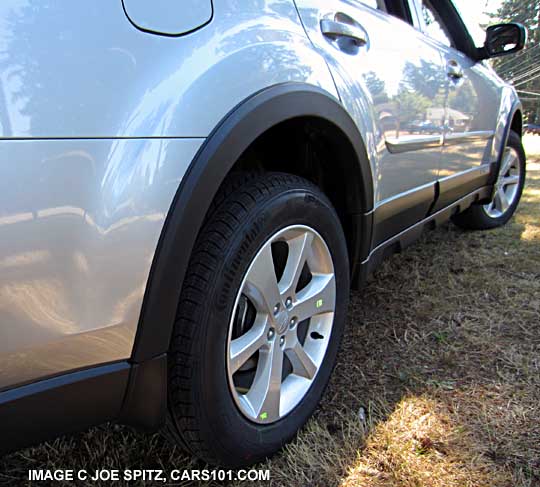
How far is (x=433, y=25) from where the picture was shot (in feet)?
8.74

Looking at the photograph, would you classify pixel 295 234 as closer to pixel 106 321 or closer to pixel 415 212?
pixel 106 321

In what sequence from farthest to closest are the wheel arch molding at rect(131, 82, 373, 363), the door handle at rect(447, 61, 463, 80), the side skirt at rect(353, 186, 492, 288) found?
the door handle at rect(447, 61, 463, 80), the side skirt at rect(353, 186, 492, 288), the wheel arch molding at rect(131, 82, 373, 363)

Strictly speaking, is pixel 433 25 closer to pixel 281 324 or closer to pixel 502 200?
pixel 502 200

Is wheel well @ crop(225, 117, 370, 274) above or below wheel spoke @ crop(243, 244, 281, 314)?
above

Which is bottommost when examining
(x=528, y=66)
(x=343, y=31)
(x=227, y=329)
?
(x=528, y=66)

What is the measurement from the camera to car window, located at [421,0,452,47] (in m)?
2.54

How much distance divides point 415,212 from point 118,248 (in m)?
1.54

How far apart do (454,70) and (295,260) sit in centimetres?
155

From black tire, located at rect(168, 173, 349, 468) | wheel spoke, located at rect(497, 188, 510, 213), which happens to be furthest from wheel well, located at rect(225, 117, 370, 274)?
wheel spoke, located at rect(497, 188, 510, 213)

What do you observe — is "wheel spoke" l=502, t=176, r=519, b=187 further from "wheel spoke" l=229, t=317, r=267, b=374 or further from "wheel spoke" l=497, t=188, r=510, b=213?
"wheel spoke" l=229, t=317, r=267, b=374

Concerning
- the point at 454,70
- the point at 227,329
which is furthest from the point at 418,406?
the point at 454,70

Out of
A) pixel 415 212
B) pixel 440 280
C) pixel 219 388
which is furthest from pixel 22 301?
pixel 440 280

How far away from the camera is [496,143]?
3.16 metres

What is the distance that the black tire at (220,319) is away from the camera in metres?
1.17
